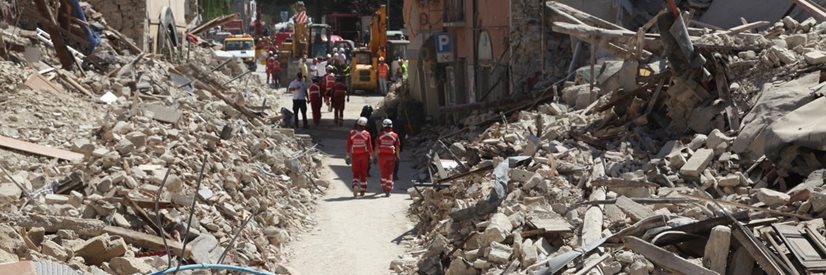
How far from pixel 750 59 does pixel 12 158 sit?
8.49m

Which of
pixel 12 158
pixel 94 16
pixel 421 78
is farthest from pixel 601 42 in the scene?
pixel 421 78

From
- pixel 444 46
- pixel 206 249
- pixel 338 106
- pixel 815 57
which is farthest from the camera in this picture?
pixel 338 106

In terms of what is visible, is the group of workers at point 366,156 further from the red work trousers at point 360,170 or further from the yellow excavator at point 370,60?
the yellow excavator at point 370,60

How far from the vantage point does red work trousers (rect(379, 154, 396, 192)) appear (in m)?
17.5

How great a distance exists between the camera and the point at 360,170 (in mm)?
17484

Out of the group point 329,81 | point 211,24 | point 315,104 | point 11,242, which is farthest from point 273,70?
point 11,242

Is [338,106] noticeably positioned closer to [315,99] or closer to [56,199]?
[315,99]

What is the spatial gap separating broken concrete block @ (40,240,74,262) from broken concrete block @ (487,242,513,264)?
377 centimetres

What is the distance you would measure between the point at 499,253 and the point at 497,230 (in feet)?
1.39

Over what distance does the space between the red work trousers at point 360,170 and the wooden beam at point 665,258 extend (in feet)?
27.2

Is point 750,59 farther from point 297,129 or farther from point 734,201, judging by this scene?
point 297,129

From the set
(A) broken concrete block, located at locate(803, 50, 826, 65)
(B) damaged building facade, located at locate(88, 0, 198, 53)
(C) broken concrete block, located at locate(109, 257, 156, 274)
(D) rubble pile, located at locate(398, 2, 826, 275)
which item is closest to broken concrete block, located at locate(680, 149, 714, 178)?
(D) rubble pile, located at locate(398, 2, 826, 275)

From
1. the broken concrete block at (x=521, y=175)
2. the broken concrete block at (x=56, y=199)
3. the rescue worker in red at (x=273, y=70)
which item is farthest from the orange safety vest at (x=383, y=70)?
the broken concrete block at (x=56, y=199)

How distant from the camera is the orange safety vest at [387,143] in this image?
17.5 metres
